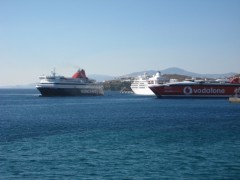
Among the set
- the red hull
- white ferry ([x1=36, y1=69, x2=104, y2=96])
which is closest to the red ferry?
the red hull

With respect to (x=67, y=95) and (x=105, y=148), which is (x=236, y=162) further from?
(x=67, y=95)

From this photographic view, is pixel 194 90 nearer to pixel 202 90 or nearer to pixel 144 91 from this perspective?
pixel 202 90

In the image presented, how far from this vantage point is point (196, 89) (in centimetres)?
11106

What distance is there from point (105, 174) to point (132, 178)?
1.60m

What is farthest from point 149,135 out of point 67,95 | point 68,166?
point 67,95

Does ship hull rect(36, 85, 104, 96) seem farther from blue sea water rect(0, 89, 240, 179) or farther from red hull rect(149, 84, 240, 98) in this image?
blue sea water rect(0, 89, 240, 179)

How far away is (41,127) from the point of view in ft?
139

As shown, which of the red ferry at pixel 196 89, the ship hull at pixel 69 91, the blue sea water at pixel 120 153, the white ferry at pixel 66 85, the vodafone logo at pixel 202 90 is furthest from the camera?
the ship hull at pixel 69 91

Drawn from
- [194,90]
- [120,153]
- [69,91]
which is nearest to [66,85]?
[69,91]

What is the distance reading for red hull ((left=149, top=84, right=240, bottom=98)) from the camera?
109812mm

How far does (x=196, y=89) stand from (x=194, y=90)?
69cm

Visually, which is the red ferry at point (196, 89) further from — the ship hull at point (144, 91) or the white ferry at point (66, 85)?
the ship hull at point (144, 91)

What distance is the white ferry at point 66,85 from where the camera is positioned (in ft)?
394

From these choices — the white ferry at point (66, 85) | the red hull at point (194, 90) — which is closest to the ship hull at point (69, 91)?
the white ferry at point (66, 85)
